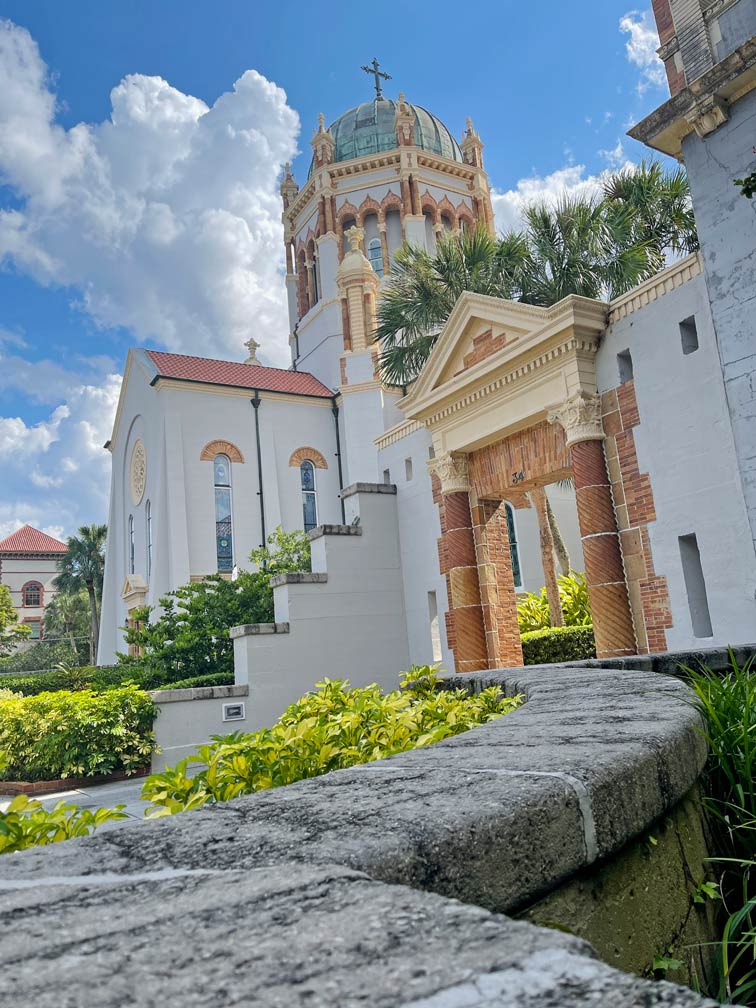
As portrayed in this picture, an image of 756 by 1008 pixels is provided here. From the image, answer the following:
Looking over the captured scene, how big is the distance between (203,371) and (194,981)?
2792 cm

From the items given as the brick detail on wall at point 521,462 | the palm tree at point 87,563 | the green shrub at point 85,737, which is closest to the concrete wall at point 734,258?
the brick detail on wall at point 521,462

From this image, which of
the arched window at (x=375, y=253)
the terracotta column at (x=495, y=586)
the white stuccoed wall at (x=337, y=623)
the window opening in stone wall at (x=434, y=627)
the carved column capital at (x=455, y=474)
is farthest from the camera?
the arched window at (x=375, y=253)

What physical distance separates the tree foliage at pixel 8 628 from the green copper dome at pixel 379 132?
32.0 metres

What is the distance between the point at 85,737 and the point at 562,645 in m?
8.64

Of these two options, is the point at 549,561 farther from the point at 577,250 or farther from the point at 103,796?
the point at 103,796

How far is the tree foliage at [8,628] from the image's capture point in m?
46.8

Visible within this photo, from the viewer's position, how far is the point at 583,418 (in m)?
9.33

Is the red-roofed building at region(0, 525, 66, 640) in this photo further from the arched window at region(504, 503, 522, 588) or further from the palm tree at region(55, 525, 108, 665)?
the arched window at region(504, 503, 522, 588)

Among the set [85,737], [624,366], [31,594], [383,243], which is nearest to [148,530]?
[383,243]

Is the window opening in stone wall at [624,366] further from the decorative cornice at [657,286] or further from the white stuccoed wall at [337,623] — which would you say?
the white stuccoed wall at [337,623]

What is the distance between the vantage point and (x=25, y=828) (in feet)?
7.50

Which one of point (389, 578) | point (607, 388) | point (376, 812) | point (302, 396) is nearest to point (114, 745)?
point (389, 578)

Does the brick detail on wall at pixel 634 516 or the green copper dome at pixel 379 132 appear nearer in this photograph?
the brick detail on wall at pixel 634 516

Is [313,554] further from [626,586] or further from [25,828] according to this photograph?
[25,828]
